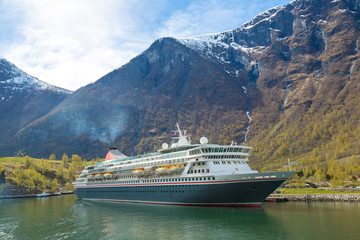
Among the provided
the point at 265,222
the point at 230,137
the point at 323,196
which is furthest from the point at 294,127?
the point at 265,222

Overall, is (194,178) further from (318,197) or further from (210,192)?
(318,197)

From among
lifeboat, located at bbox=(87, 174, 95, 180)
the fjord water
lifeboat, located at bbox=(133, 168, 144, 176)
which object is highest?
lifeboat, located at bbox=(133, 168, 144, 176)

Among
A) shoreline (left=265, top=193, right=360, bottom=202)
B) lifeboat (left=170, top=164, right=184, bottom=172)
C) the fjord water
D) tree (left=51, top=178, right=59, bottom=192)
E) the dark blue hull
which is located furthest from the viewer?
tree (left=51, top=178, right=59, bottom=192)

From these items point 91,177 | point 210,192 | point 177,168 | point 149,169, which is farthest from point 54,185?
point 210,192

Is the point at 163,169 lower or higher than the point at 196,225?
higher

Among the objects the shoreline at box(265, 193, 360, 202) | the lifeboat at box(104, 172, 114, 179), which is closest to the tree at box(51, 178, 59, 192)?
the lifeboat at box(104, 172, 114, 179)

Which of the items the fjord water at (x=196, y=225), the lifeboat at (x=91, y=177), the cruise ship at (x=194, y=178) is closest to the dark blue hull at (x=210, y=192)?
the cruise ship at (x=194, y=178)

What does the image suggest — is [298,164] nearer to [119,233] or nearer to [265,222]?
[265,222]

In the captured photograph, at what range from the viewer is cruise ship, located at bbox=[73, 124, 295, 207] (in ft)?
159

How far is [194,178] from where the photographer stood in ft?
172

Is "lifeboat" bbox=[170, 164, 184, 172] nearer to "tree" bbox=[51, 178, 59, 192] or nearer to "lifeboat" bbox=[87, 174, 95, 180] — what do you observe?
"lifeboat" bbox=[87, 174, 95, 180]

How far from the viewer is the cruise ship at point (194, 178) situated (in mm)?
48594

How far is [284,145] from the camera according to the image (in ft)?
509

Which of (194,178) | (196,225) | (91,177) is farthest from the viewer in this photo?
(91,177)
